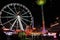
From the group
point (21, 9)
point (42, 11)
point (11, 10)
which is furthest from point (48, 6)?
point (11, 10)

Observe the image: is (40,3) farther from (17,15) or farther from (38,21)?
(17,15)

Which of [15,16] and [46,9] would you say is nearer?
[46,9]

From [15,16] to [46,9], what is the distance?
1.76 meters

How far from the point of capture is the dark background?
32.2ft

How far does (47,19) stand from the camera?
33.6ft

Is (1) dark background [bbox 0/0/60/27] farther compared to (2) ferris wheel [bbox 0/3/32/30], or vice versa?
(2) ferris wheel [bbox 0/3/32/30]

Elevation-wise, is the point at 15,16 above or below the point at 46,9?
below

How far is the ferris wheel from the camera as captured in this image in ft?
33.9

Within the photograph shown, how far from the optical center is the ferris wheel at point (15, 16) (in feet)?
33.9

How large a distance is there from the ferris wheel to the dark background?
237 mm

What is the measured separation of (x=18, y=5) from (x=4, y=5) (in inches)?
31.5

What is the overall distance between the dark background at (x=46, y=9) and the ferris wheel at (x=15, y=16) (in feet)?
0.78

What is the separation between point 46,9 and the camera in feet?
34.2

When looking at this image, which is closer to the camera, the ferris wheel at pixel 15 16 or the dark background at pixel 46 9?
the dark background at pixel 46 9
